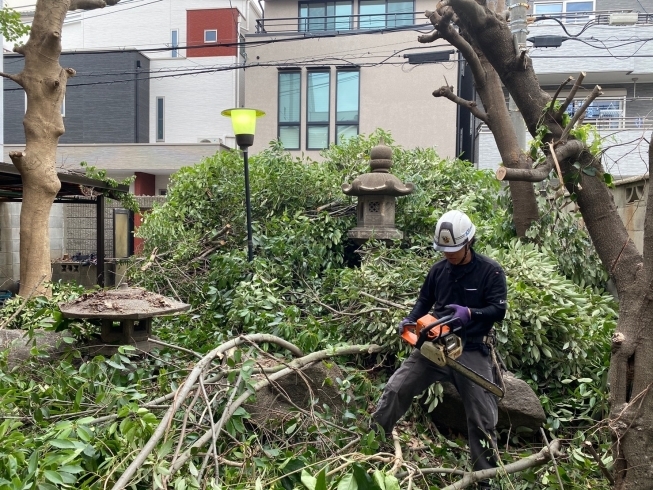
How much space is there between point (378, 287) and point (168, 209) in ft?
13.7

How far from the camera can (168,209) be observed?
8.57 metres

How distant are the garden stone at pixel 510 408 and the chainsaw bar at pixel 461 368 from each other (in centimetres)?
64

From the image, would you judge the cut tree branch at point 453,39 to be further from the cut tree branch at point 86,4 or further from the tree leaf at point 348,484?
the cut tree branch at point 86,4

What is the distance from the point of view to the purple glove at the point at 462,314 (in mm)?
3705

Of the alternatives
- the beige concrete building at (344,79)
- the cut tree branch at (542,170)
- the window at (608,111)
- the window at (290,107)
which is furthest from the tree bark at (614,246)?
the window at (290,107)

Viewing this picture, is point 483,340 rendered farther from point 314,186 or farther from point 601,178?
point 314,186

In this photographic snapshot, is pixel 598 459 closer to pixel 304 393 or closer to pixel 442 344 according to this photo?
pixel 442 344

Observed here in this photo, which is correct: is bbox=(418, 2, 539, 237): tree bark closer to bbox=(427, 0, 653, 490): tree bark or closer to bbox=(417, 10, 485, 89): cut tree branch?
bbox=(417, 10, 485, 89): cut tree branch

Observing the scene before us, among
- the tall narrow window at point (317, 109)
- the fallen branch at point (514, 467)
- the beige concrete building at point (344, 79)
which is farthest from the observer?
the tall narrow window at point (317, 109)

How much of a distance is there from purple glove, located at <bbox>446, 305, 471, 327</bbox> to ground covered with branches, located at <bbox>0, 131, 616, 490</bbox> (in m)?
0.91

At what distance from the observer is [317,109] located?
1870 cm

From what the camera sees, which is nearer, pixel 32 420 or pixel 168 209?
pixel 32 420

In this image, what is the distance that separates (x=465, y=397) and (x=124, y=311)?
268 centimetres

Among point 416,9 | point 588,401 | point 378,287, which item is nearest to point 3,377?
point 378,287
